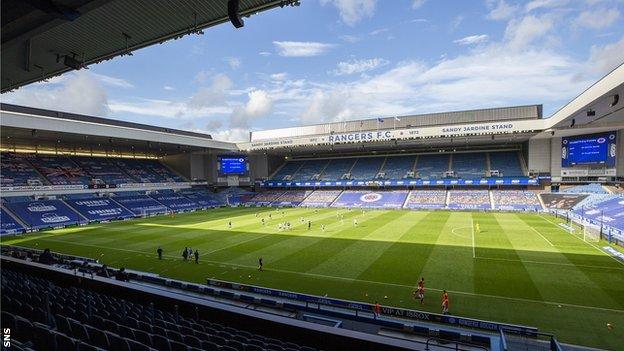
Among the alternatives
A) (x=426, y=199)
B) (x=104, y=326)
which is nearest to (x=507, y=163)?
(x=426, y=199)

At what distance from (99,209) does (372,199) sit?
142ft

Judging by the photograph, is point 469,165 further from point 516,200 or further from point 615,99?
point 615,99

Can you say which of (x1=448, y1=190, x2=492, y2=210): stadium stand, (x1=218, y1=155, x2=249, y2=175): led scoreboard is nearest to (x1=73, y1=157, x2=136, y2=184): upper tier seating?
(x1=218, y1=155, x2=249, y2=175): led scoreboard

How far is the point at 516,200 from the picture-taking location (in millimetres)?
49688

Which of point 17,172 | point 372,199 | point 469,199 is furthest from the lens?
point 372,199

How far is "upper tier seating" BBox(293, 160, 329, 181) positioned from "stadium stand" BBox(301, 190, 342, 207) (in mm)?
4956

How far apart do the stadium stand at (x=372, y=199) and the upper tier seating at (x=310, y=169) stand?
35.0 feet

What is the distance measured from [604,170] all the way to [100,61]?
5876cm

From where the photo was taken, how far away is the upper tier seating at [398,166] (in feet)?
207

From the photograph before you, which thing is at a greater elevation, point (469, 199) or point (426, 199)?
point (469, 199)

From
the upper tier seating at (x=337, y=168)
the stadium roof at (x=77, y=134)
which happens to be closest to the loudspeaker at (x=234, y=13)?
the stadium roof at (x=77, y=134)

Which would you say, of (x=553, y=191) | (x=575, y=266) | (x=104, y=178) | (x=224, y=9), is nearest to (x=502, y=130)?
(x=553, y=191)

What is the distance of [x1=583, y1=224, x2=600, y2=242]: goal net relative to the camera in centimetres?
2834

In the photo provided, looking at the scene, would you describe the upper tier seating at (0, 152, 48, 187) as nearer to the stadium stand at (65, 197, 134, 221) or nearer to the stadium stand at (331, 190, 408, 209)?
the stadium stand at (65, 197, 134, 221)
